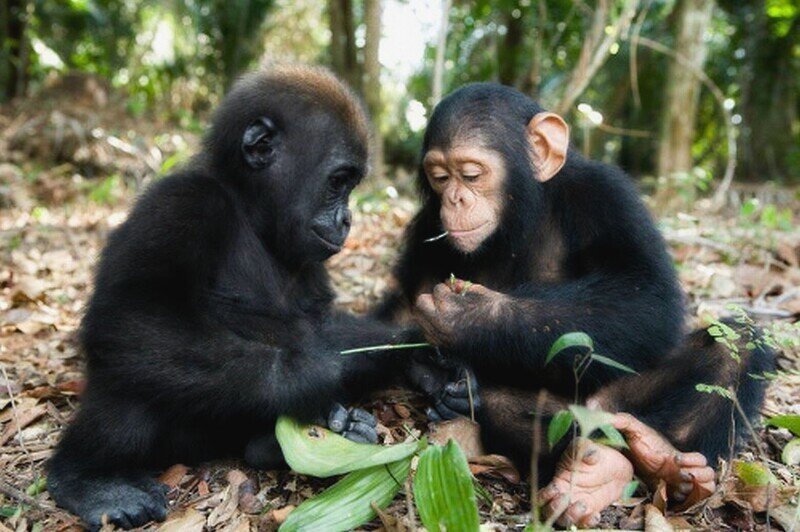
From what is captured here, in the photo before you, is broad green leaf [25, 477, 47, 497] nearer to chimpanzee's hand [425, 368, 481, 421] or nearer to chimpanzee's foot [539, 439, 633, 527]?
chimpanzee's hand [425, 368, 481, 421]

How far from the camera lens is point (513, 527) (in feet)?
11.6

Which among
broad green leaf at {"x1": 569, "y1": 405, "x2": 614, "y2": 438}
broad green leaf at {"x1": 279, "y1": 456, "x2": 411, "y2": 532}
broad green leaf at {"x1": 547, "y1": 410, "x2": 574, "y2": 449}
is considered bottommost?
broad green leaf at {"x1": 279, "y1": 456, "x2": 411, "y2": 532}

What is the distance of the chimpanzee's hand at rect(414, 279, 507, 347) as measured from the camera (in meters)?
A: 4.09

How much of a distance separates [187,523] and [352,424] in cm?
96

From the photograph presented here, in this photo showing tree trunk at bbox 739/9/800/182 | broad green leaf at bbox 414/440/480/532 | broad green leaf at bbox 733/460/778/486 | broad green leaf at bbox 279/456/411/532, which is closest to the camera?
broad green leaf at bbox 414/440/480/532

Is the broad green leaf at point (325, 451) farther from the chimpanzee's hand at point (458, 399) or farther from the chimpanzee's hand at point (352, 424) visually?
the chimpanzee's hand at point (458, 399)

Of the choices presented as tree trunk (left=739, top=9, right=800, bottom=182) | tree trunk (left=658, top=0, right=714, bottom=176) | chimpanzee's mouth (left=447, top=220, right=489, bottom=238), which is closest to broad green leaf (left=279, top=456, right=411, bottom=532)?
chimpanzee's mouth (left=447, top=220, right=489, bottom=238)

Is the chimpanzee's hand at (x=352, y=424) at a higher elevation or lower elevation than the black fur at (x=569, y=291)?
lower

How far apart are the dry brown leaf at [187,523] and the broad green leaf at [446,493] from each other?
114 cm

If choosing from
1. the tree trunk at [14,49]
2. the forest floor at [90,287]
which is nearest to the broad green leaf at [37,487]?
the forest floor at [90,287]

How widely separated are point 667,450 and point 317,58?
19.1 metres

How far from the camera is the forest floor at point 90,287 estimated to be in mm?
3789

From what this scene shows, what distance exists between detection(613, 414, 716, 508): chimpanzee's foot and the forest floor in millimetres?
101

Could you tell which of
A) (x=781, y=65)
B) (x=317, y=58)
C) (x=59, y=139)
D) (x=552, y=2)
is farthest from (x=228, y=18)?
(x=781, y=65)
